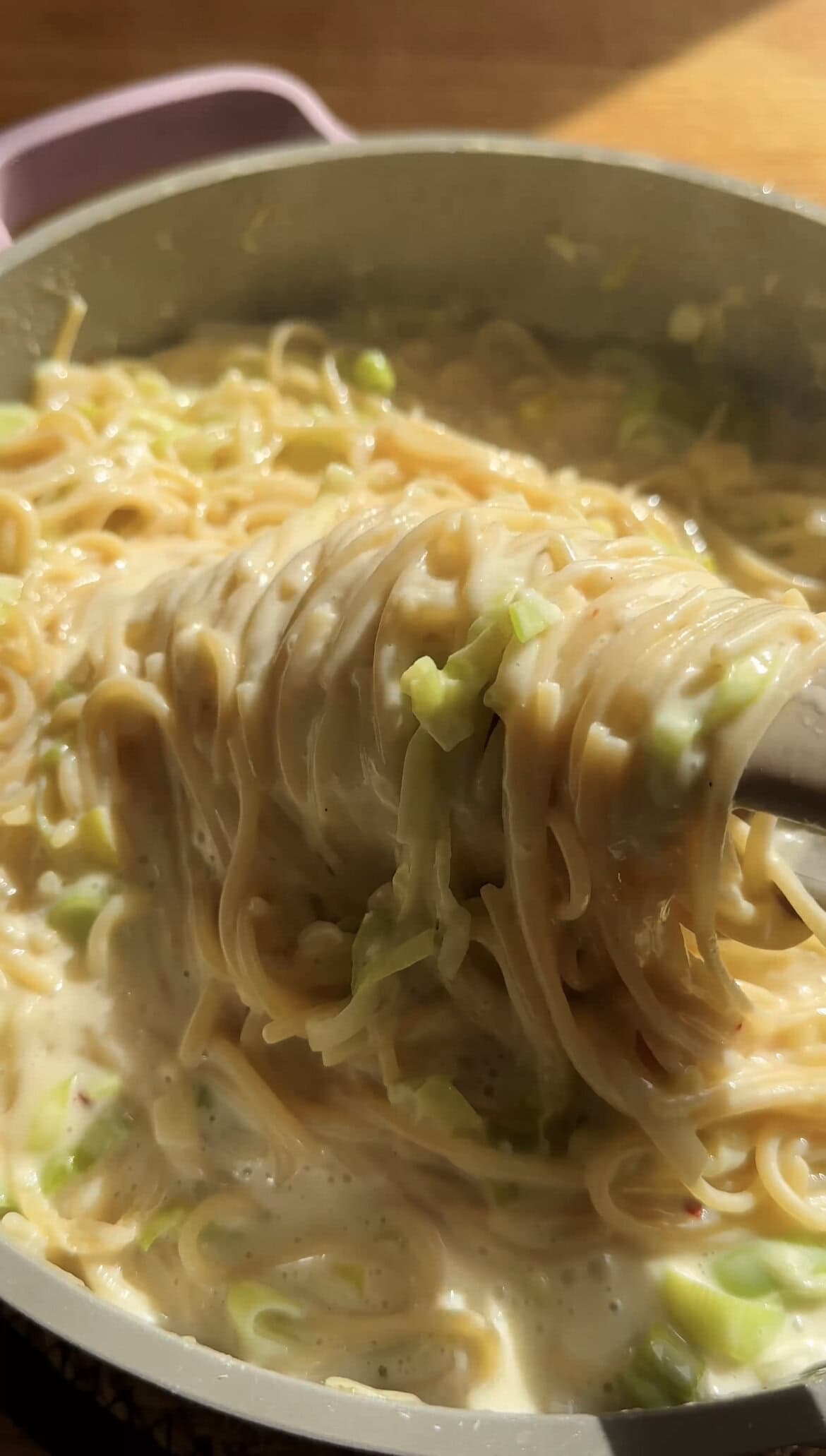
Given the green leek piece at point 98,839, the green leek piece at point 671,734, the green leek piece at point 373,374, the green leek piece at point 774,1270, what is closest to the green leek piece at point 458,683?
the green leek piece at point 671,734

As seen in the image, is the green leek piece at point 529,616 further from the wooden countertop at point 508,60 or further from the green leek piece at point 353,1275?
the wooden countertop at point 508,60

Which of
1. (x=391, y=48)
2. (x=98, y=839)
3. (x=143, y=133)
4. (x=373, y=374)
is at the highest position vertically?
(x=391, y=48)

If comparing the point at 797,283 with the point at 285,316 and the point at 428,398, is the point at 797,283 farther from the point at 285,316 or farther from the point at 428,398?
the point at 285,316

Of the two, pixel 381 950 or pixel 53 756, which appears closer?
pixel 381 950

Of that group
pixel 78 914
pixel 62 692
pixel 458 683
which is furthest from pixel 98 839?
pixel 458 683

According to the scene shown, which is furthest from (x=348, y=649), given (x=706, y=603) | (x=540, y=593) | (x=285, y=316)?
(x=285, y=316)

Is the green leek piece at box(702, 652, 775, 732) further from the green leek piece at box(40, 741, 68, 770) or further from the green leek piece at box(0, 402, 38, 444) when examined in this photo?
the green leek piece at box(0, 402, 38, 444)

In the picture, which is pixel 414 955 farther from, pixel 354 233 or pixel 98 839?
pixel 354 233

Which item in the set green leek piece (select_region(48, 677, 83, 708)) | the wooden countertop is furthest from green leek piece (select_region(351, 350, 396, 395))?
green leek piece (select_region(48, 677, 83, 708))
